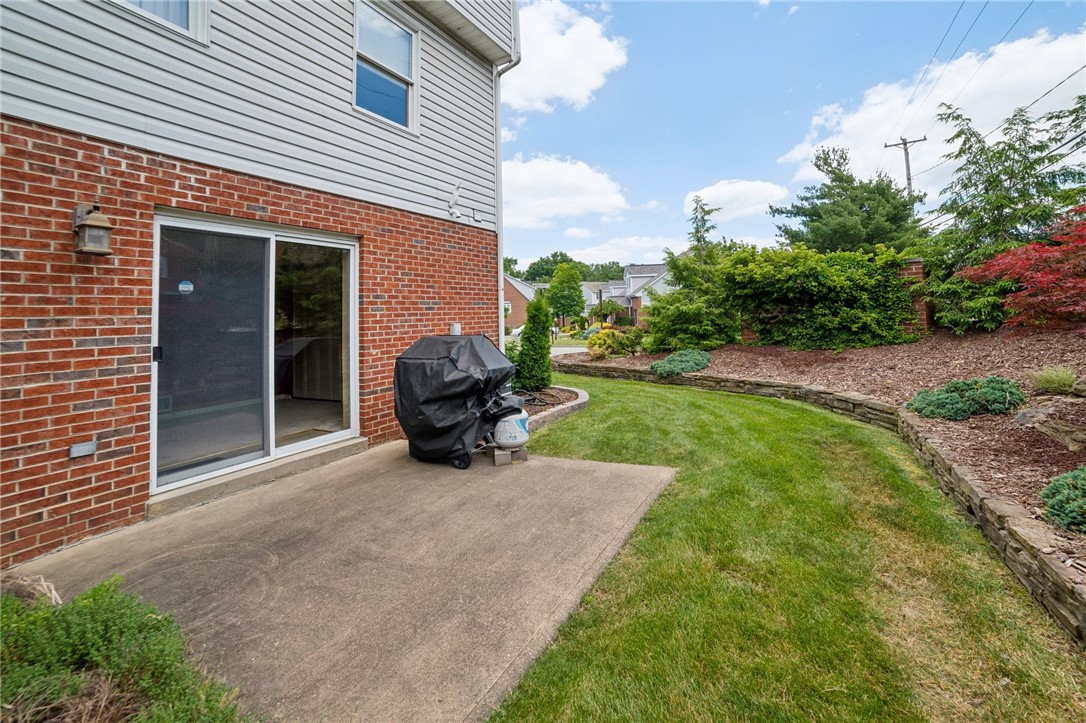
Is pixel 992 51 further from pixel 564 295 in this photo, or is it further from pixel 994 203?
pixel 564 295

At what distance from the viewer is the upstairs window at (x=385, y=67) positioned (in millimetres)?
4891

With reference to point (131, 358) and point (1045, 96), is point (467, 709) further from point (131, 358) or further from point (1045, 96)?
point (1045, 96)

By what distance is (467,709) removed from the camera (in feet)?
5.49

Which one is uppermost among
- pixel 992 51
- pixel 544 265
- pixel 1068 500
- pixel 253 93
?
pixel 544 265

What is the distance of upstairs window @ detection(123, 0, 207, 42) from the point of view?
3.29 meters

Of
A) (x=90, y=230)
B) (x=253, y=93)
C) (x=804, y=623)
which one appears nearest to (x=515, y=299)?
(x=253, y=93)

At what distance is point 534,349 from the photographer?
7.38m

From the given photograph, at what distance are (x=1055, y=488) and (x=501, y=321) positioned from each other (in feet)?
18.4

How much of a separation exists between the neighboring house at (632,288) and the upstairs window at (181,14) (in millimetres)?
33017

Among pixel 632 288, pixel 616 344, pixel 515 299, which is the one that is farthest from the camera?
pixel 632 288

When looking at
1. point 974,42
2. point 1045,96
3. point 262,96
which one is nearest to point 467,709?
point 262,96

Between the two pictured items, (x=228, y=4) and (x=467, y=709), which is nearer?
(x=467, y=709)

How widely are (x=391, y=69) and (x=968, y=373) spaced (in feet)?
26.8

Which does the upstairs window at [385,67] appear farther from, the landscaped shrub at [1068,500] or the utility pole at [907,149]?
the utility pole at [907,149]
